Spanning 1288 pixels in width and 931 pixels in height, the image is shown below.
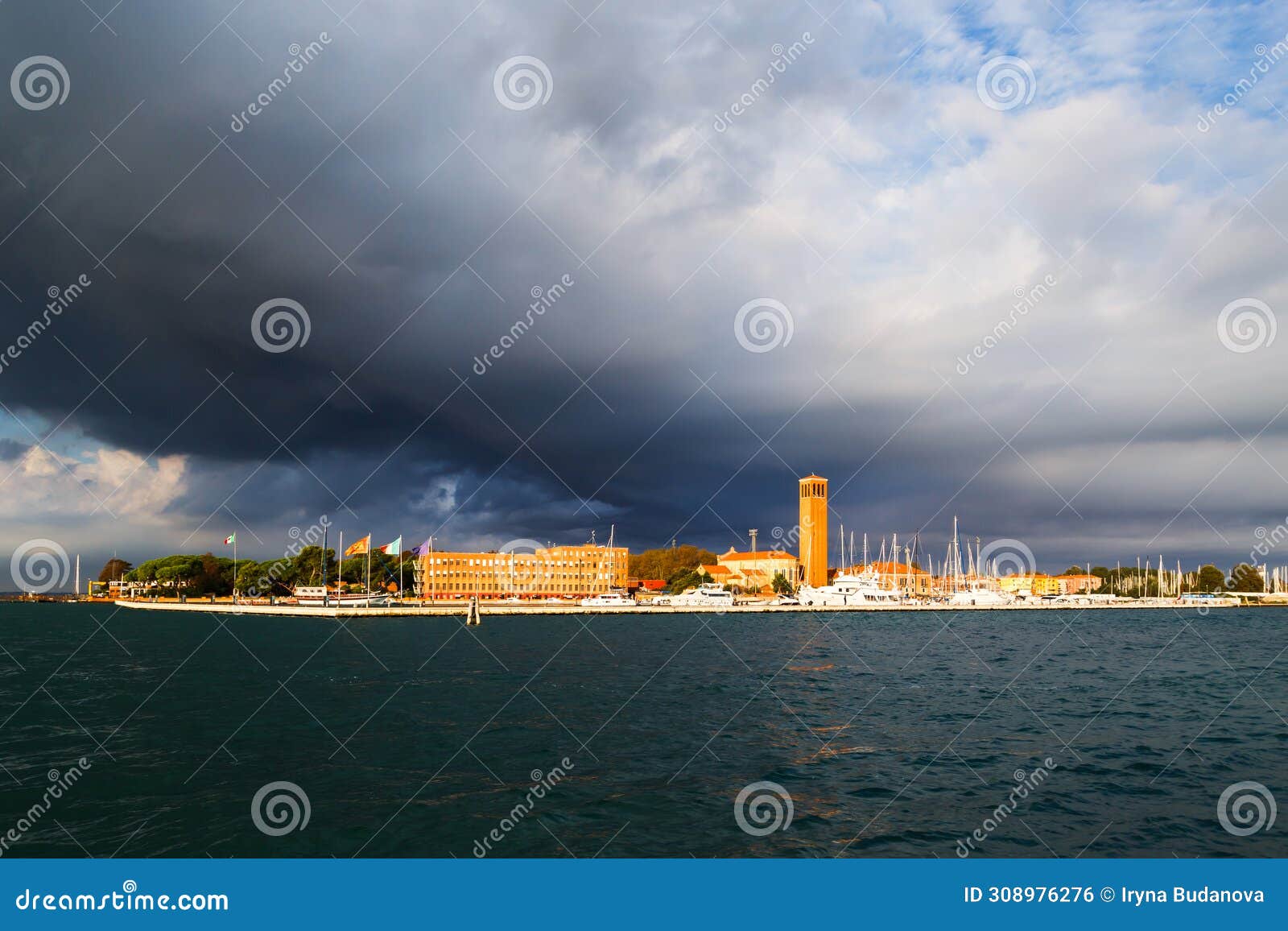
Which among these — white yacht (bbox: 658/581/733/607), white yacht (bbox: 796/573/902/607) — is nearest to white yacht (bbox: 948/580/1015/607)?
white yacht (bbox: 796/573/902/607)

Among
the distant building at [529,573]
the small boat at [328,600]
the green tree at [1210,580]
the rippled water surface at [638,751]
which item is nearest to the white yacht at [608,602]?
the small boat at [328,600]

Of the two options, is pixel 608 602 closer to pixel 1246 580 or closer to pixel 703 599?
pixel 703 599

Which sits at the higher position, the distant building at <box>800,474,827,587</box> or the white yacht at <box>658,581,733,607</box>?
the distant building at <box>800,474,827,587</box>

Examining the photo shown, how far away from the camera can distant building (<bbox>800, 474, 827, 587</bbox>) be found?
555 feet

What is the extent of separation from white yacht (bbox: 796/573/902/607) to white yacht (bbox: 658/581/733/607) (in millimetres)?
15360

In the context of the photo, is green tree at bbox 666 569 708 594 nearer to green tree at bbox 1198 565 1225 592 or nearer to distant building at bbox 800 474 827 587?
distant building at bbox 800 474 827 587

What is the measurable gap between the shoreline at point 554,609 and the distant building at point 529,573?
149 ft

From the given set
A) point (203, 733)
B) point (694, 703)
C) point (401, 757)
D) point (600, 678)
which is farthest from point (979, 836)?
point (600, 678)

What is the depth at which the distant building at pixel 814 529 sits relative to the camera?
16925 centimetres

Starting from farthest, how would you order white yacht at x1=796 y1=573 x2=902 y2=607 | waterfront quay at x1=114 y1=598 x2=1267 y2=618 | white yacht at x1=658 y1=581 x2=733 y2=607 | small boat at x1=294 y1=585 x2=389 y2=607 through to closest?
white yacht at x1=796 y1=573 x2=902 y2=607
white yacht at x1=658 y1=581 x2=733 y2=607
small boat at x1=294 y1=585 x2=389 y2=607
waterfront quay at x1=114 y1=598 x2=1267 y2=618

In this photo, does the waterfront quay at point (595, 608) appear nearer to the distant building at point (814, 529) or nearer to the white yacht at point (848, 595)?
the white yacht at point (848, 595)

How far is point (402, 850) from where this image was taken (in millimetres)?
12367

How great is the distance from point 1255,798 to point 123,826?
22.1m

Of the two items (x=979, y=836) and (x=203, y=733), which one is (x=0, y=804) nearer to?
(x=203, y=733)
